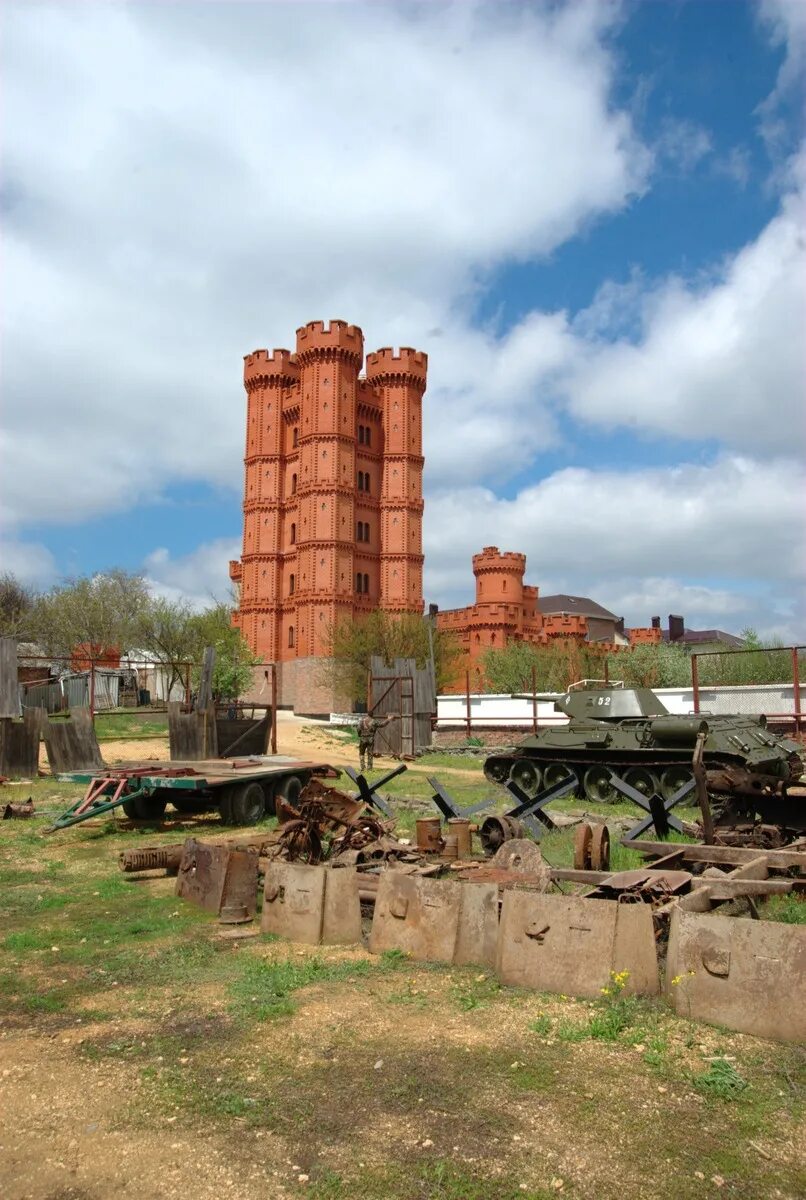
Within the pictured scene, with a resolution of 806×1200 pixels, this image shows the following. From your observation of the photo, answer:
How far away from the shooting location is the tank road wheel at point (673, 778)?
49.9ft

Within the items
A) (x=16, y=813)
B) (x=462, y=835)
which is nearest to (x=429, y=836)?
(x=462, y=835)

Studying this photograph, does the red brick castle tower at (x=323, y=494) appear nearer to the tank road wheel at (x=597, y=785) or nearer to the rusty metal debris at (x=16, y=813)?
the tank road wheel at (x=597, y=785)

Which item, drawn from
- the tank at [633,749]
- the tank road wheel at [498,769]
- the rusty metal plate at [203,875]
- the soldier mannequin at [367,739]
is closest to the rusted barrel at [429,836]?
the rusty metal plate at [203,875]

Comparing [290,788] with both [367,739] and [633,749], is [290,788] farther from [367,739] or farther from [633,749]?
[367,739]

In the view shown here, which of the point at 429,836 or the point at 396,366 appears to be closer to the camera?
the point at 429,836

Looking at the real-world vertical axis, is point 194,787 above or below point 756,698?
below

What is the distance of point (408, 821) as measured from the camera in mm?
12102

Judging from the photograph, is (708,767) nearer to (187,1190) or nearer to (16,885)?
(16,885)

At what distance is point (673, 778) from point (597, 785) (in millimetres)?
1398

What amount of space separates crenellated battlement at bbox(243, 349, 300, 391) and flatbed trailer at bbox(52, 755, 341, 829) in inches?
1802

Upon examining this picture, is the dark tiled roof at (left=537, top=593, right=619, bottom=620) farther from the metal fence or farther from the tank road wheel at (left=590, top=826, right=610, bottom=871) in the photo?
the tank road wheel at (left=590, top=826, right=610, bottom=871)

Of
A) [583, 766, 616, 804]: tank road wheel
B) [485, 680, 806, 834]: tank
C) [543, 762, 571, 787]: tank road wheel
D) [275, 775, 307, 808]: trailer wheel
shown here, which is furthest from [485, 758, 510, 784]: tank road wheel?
[275, 775, 307, 808]: trailer wheel

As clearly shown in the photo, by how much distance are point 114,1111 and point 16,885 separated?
17.4 ft

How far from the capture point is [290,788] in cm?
1284
